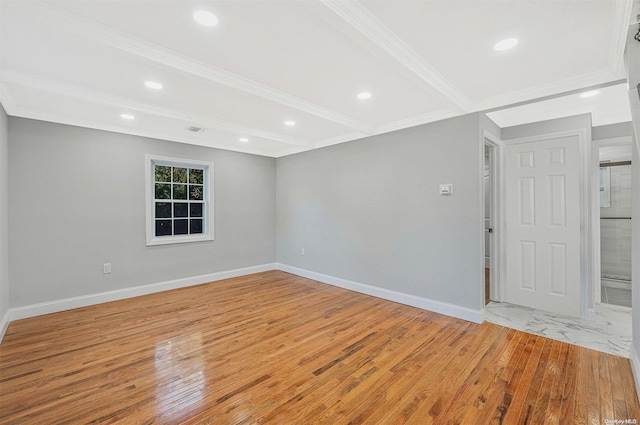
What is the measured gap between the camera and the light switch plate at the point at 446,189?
3404 mm

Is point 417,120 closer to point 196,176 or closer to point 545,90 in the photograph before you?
point 545,90

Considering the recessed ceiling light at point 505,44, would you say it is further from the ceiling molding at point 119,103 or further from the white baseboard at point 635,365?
the ceiling molding at point 119,103

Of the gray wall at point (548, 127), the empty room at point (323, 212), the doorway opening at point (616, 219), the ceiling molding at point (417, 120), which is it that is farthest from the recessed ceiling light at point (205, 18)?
the doorway opening at point (616, 219)

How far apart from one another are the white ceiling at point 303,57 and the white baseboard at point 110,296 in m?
2.34

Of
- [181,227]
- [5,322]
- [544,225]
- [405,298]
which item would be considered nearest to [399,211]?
[405,298]

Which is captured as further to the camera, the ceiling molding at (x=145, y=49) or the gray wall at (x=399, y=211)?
the gray wall at (x=399, y=211)

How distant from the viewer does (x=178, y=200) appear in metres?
4.85

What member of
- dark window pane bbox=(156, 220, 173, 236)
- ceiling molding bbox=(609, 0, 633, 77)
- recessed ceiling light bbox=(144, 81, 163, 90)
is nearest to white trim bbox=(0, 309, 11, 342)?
dark window pane bbox=(156, 220, 173, 236)

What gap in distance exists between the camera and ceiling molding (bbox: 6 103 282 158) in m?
3.37

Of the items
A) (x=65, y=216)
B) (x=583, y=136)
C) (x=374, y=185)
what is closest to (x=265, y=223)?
(x=374, y=185)

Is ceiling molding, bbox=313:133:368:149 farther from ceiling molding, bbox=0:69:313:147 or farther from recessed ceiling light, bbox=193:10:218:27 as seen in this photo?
recessed ceiling light, bbox=193:10:218:27

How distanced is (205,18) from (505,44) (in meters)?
2.09

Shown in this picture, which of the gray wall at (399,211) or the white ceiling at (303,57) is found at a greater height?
the white ceiling at (303,57)

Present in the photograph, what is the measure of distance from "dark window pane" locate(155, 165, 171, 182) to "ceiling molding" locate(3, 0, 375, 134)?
2.80 m
